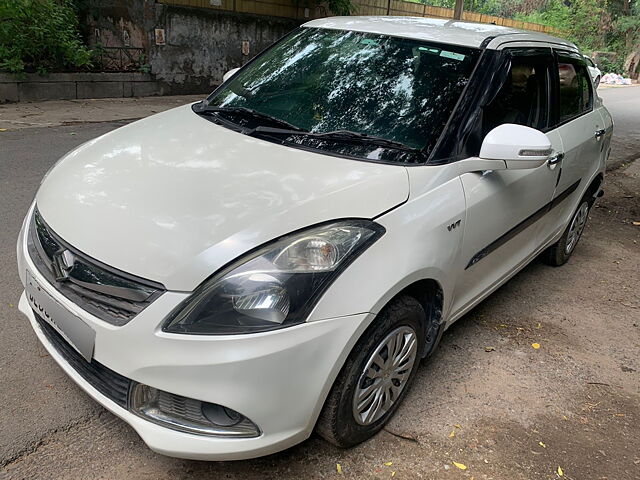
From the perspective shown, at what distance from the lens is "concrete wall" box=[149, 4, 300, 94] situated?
35.9ft

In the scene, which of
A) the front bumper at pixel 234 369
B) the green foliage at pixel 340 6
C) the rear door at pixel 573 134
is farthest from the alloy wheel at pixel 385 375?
the green foliage at pixel 340 6

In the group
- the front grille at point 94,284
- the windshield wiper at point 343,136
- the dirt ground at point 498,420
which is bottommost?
the dirt ground at point 498,420

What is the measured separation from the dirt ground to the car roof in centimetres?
169

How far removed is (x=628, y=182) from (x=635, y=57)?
88.1ft

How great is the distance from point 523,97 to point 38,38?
8.46m

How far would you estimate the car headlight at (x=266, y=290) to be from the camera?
183cm

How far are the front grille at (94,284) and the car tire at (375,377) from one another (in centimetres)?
77

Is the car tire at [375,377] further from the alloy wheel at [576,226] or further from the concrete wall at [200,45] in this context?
the concrete wall at [200,45]

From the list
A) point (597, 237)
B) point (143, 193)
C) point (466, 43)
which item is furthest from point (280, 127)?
point (597, 237)

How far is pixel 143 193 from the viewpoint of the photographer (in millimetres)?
2166

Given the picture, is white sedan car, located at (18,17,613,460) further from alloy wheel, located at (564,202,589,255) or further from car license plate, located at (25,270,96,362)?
alloy wheel, located at (564,202,589,255)

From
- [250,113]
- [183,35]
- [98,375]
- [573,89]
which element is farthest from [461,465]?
[183,35]

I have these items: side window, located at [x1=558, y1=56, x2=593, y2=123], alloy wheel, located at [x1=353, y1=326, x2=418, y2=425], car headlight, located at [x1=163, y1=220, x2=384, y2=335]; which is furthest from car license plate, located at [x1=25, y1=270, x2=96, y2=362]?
side window, located at [x1=558, y1=56, x2=593, y2=123]

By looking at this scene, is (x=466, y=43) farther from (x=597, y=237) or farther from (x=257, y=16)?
(x=257, y=16)
